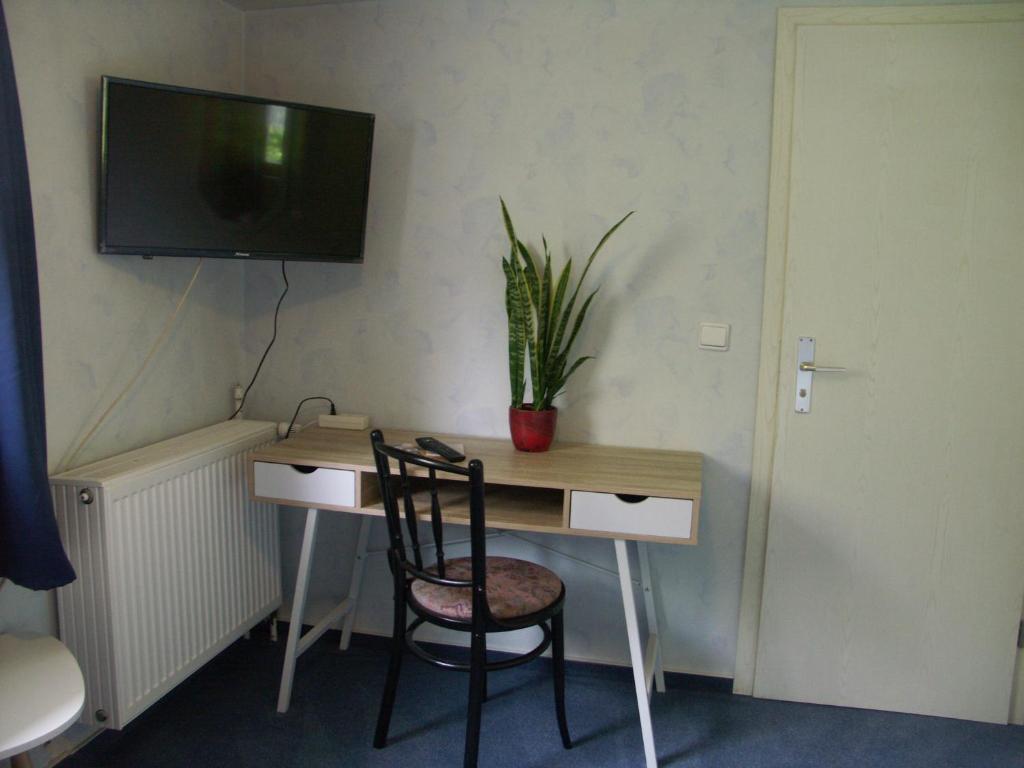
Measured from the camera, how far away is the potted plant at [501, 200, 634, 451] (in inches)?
90.6

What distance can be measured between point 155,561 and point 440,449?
81cm

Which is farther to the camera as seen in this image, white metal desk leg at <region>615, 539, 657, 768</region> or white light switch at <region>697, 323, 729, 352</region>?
white light switch at <region>697, 323, 729, 352</region>

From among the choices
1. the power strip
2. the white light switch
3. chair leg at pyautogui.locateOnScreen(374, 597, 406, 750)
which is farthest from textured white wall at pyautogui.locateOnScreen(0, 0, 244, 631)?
the white light switch

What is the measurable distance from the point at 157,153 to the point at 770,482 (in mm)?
1979

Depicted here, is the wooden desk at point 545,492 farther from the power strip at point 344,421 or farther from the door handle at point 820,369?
the door handle at point 820,369

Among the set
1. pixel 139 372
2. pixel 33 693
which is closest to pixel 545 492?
pixel 139 372

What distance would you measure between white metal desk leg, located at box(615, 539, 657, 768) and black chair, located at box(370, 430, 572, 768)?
0.60 ft

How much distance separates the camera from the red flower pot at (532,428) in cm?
231

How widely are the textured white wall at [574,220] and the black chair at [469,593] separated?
425 mm

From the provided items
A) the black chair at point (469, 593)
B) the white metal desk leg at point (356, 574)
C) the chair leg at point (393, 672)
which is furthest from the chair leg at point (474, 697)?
the white metal desk leg at point (356, 574)

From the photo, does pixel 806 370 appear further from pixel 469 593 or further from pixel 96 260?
pixel 96 260

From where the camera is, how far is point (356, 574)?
267 centimetres

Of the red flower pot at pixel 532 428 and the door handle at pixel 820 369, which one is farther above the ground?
the door handle at pixel 820 369

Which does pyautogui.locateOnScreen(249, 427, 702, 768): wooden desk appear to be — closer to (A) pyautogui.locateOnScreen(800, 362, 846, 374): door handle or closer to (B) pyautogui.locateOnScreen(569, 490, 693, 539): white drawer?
(B) pyautogui.locateOnScreen(569, 490, 693, 539): white drawer
